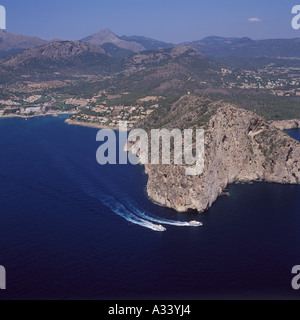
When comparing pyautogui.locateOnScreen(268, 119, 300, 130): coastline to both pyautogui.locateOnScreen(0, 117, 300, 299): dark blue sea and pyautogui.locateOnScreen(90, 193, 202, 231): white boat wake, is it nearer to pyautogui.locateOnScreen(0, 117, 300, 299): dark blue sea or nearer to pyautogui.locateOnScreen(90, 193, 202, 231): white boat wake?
pyautogui.locateOnScreen(0, 117, 300, 299): dark blue sea

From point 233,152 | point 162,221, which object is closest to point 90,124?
point 233,152

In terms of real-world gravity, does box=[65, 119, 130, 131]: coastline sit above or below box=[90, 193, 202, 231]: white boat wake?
above

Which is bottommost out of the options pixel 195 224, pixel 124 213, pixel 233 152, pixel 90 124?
pixel 195 224

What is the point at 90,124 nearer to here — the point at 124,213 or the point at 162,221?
the point at 124,213

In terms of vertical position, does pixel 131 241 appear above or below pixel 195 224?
below

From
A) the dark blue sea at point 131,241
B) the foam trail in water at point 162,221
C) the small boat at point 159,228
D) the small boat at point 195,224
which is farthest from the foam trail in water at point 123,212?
the small boat at point 195,224

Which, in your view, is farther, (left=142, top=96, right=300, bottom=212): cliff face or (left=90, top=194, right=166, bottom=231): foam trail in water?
(left=142, top=96, right=300, bottom=212): cliff face

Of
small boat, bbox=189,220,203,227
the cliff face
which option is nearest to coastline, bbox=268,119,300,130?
the cliff face
